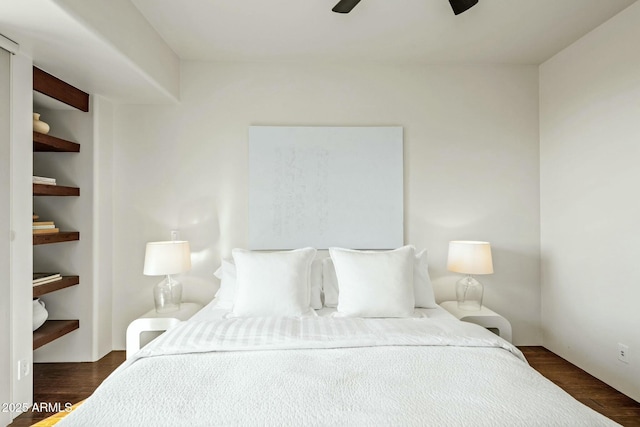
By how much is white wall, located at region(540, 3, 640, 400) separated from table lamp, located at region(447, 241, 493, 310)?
68 cm

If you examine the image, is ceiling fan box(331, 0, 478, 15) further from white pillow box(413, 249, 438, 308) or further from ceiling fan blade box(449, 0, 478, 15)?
white pillow box(413, 249, 438, 308)

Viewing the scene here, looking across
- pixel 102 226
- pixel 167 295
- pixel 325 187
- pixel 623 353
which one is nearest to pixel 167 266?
pixel 167 295

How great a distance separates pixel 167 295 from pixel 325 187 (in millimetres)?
1580

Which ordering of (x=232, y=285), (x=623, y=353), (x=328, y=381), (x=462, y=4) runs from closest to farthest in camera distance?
(x=328, y=381)
(x=462, y=4)
(x=623, y=353)
(x=232, y=285)

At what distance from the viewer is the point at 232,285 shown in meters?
2.99

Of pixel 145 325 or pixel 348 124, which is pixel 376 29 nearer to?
pixel 348 124

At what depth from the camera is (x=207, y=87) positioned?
341cm

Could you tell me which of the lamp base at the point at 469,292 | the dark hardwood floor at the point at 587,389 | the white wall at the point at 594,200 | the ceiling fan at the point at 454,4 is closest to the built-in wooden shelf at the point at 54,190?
the ceiling fan at the point at 454,4

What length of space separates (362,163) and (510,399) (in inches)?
90.0

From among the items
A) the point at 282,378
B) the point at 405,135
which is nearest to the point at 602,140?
the point at 405,135

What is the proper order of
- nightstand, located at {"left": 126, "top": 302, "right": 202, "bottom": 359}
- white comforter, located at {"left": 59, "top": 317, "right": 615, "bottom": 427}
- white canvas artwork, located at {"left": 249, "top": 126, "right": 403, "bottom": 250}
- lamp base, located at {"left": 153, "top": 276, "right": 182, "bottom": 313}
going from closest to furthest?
white comforter, located at {"left": 59, "top": 317, "right": 615, "bottom": 427}, nightstand, located at {"left": 126, "top": 302, "right": 202, "bottom": 359}, lamp base, located at {"left": 153, "top": 276, "right": 182, "bottom": 313}, white canvas artwork, located at {"left": 249, "top": 126, "right": 403, "bottom": 250}

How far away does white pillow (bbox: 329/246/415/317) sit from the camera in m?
2.61

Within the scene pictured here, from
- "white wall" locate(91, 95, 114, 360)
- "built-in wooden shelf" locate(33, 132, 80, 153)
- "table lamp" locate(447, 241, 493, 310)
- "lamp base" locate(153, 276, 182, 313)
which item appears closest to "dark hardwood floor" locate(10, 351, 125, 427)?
"white wall" locate(91, 95, 114, 360)

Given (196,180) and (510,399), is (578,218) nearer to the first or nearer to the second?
(510,399)
